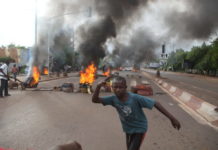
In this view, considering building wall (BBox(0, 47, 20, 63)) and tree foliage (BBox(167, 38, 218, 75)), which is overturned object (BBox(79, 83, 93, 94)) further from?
building wall (BBox(0, 47, 20, 63))

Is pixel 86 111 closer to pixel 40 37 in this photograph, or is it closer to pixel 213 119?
pixel 213 119

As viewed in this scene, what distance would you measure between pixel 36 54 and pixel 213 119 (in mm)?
18563

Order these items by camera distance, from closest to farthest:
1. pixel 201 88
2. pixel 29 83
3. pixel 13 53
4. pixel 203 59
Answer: pixel 29 83
pixel 201 88
pixel 203 59
pixel 13 53

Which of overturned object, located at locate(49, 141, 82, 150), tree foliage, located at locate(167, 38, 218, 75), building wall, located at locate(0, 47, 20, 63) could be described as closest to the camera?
overturned object, located at locate(49, 141, 82, 150)

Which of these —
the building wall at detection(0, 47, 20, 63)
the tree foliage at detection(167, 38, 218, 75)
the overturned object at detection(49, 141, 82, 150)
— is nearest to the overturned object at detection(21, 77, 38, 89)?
the overturned object at detection(49, 141, 82, 150)

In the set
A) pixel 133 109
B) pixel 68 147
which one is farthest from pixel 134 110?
pixel 68 147

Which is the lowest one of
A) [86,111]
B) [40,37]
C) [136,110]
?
[86,111]

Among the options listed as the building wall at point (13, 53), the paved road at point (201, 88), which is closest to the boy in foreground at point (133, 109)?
the paved road at point (201, 88)

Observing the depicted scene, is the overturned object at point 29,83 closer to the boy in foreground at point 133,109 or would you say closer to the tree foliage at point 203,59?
the boy in foreground at point 133,109

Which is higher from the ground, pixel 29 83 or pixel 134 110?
pixel 134 110

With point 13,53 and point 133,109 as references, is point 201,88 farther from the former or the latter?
point 13,53

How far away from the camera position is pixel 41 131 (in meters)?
5.05

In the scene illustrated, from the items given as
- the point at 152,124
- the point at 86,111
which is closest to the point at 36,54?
the point at 86,111

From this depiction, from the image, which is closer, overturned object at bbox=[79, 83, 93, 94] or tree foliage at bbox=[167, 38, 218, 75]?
overturned object at bbox=[79, 83, 93, 94]
